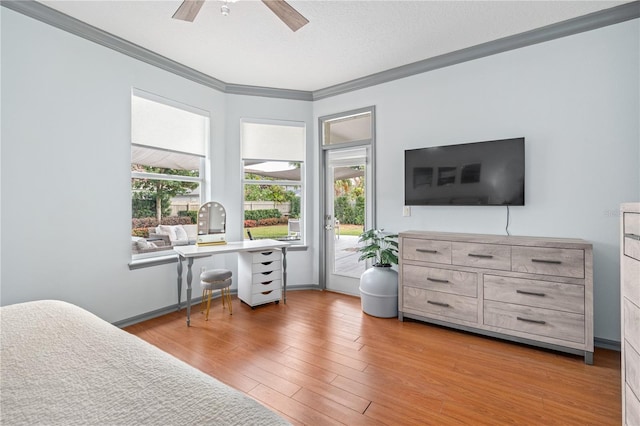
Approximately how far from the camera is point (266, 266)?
3.61 meters

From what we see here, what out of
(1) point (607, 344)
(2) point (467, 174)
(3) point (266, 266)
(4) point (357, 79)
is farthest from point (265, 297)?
(1) point (607, 344)

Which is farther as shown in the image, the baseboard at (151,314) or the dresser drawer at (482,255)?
the baseboard at (151,314)

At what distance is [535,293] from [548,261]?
11.3 inches

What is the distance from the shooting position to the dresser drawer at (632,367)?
128cm

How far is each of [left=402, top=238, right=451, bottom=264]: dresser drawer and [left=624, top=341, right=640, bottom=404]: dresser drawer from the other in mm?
1503

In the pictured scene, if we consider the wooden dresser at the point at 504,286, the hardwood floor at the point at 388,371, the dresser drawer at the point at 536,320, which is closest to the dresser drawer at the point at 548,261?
the wooden dresser at the point at 504,286

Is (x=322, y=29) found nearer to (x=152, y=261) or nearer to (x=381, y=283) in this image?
(x=381, y=283)

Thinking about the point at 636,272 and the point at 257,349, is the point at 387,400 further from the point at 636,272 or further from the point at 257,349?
the point at 636,272

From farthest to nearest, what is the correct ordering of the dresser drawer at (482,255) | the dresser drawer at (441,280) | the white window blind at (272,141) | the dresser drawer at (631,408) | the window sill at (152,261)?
the white window blind at (272,141)
the window sill at (152,261)
the dresser drawer at (441,280)
the dresser drawer at (482,255)
the dresser drawer at (631,408)

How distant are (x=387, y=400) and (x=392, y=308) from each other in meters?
1.40

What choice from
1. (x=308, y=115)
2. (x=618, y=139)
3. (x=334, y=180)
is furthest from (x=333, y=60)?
Result: (x=618, y=139)

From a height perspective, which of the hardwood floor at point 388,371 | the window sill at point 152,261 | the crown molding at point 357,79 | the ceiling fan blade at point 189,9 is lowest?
the hardwood floor at point 388,371

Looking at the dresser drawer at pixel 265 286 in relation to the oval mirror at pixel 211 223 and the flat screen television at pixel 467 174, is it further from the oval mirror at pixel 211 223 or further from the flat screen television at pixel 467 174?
the flat screen television at pixel 467 174

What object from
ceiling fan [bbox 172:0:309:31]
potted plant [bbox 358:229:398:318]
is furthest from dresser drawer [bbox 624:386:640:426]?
ceiling fan [bbox 172:0:309:31]
